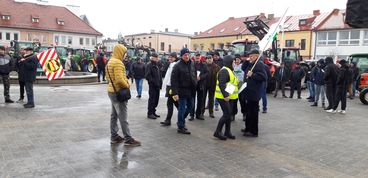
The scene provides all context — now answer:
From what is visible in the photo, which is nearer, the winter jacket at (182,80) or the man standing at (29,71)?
the winter jacket at (182,80)

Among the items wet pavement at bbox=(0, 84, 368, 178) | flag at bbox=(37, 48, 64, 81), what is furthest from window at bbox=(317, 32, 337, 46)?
flag at bbox=(37, 48, 64, 81)

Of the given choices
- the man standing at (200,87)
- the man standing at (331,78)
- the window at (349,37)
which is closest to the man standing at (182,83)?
the man standing at (200,87)

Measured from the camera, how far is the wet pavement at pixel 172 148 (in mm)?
5102

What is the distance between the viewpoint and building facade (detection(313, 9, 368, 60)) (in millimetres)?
42188

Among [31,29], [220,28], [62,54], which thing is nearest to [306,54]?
[220,28]

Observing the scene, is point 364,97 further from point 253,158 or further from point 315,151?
point 253,158

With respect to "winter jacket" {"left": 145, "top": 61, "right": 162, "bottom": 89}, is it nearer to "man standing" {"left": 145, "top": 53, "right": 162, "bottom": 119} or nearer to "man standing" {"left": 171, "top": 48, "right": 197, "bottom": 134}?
"man standing" {"left": 145, "top": 53, "right": 162, "bottom": 119}

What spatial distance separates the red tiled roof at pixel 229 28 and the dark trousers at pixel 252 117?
1895 inches

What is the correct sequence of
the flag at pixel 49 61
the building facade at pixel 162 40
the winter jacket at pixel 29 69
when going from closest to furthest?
the winter jacket at pixel 29 69 → the flag at pixel 49 61 → the building facade at pixel 162 40

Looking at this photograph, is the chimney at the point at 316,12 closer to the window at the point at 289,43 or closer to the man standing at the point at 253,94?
the window at the point at 289,43

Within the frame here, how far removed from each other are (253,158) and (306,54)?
4545cm

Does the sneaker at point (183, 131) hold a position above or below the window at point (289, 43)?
below

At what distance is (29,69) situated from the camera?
10109mm

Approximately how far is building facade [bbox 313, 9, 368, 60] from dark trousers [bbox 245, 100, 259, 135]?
38548 millimetres
